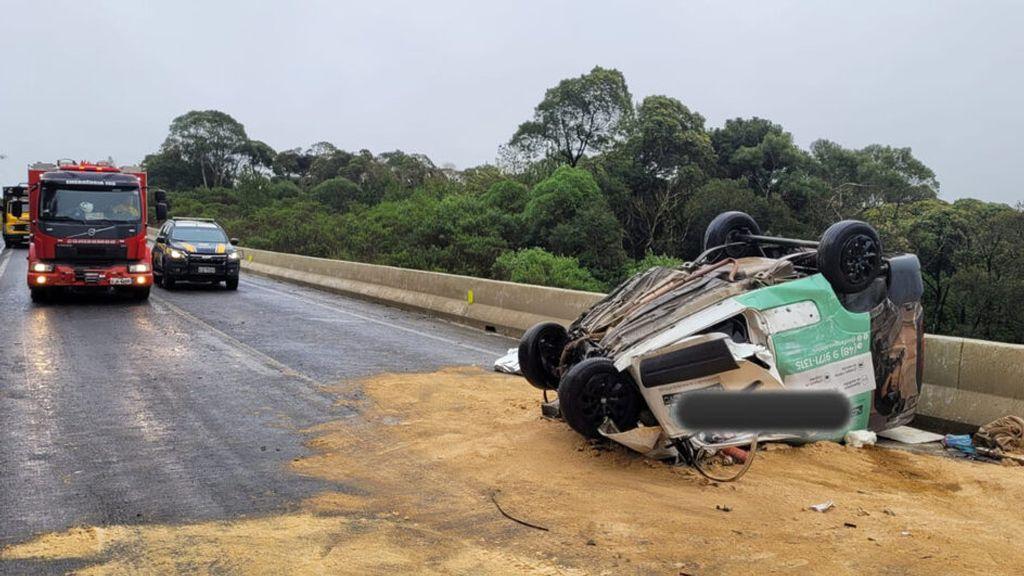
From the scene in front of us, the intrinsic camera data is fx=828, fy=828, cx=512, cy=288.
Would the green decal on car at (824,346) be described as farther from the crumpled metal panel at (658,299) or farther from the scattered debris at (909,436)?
the scattered debris at (909,436)

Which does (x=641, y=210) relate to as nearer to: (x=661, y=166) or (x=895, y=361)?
(x=661, y=166)

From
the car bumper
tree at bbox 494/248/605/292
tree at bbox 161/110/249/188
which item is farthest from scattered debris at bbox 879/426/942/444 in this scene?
tree at bbox 161/110/249/188

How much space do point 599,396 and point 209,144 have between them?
84.0 meters

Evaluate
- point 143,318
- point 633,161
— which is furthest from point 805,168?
point 143,318

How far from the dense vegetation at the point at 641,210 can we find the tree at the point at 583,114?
7cm

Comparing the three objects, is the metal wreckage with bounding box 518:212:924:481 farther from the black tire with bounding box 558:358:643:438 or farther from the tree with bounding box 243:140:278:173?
the tree with bounding box 243:140:278:173

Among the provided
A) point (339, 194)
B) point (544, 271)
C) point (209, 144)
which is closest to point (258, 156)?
point (209, 144)

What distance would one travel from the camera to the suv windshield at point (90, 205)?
16359 mm

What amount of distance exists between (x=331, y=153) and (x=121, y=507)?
7270 centimetres

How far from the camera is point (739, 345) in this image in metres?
5.50

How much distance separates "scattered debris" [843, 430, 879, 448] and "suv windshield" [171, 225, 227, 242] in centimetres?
1836

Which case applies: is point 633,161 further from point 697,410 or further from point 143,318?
point 697,410

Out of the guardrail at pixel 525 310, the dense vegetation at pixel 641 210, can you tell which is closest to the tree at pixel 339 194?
the dense vegetation at pixel 641 210

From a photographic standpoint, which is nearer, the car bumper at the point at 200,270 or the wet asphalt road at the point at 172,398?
the wet asphalt road at the point at 172,398
